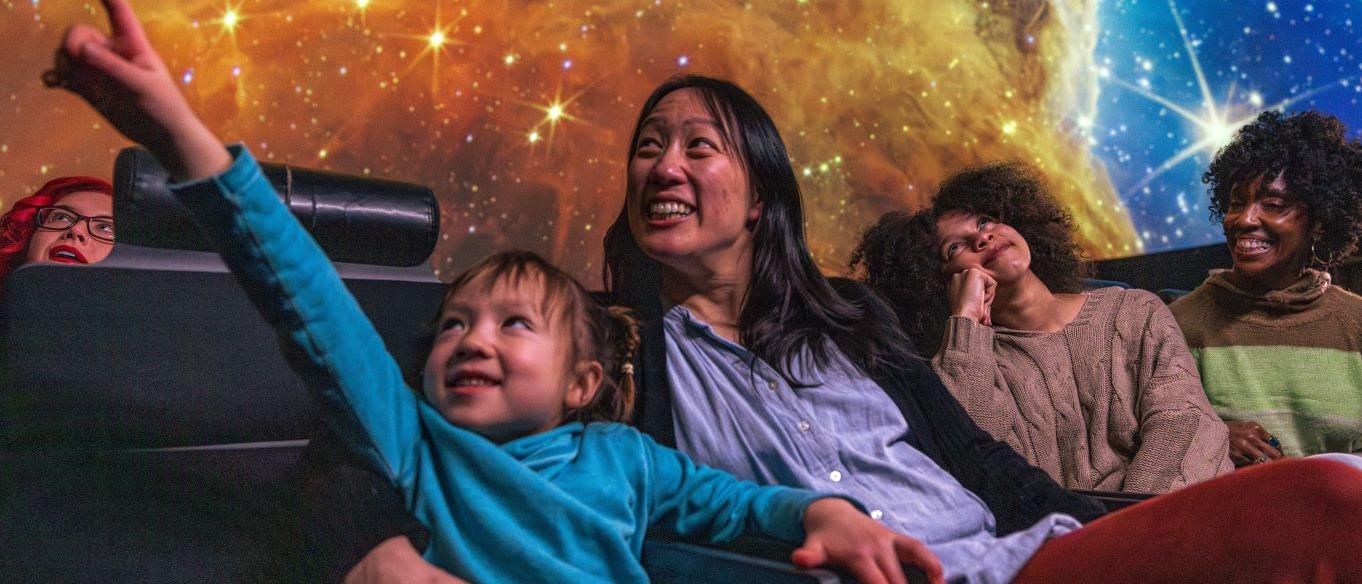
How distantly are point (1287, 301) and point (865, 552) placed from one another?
4.89 feet

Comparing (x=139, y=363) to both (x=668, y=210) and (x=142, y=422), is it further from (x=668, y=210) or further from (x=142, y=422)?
(x=668, y=210)

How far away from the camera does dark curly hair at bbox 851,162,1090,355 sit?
183cm

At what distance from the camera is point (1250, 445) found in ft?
5.60

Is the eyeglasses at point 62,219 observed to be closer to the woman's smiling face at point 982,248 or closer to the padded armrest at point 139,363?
the padded armrest at point 139,363

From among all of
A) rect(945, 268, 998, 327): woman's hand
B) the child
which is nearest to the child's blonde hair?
the child

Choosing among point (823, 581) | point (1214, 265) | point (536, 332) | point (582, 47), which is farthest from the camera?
point (582, 47)

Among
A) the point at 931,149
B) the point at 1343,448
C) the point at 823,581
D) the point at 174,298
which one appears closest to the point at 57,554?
the point at 174,298

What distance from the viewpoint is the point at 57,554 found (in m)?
1.09

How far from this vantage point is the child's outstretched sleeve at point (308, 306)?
0.73 m

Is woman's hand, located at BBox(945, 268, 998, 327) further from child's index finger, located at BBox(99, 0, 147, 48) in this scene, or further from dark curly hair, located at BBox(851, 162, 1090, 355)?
child's index finger, located at BBox(99, 0, 147, 48)

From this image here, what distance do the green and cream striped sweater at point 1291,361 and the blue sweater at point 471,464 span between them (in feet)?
4.29

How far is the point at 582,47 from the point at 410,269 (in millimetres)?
3634

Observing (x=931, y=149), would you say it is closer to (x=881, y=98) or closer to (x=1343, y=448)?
(x=881, y=98)

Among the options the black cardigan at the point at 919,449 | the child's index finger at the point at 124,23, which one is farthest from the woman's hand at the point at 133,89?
the black cardigan at the point at 919,449
